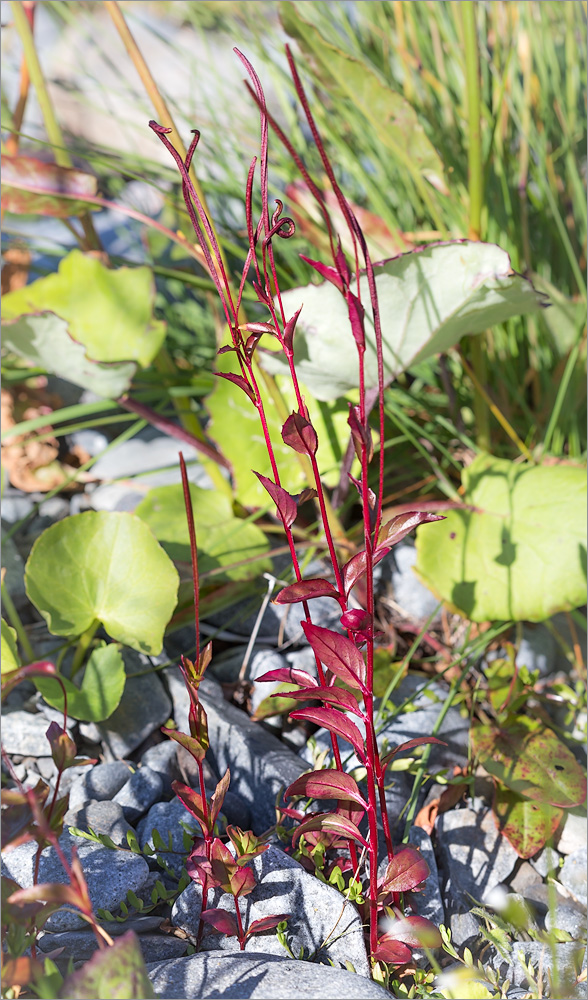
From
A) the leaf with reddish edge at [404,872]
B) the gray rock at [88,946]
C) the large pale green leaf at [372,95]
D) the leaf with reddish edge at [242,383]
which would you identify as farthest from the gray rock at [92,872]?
the large pale green leaf at [372,95]

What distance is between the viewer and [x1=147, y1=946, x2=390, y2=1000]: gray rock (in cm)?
52

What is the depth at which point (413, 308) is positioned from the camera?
0.85m

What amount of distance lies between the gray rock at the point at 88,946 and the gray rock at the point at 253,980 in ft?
0.11

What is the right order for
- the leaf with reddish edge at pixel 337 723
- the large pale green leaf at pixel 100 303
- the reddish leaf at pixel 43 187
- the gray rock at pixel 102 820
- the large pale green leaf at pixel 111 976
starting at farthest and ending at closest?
the large pale green leaf at pixel 100 303
the reddish leaf at pixel 43 187
the gray rock at pixel 102 820
the leaf with reddish edge at pixel 337 723
the large pale green leaf at pixel 111 976

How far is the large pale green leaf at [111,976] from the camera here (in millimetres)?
441

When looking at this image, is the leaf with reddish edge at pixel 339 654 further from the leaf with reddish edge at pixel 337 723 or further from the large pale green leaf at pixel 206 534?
the large pale green leaf at pixel 206 534

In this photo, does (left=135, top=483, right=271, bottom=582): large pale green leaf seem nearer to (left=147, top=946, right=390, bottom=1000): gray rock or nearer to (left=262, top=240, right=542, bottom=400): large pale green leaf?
(left=262, top=240, right=542, bottom=400): large pale green leaf

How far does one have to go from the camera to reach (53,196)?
0.96 metres

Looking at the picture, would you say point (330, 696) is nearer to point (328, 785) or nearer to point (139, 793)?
point (328, 785)

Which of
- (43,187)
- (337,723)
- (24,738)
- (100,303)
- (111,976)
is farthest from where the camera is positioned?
(100,303)

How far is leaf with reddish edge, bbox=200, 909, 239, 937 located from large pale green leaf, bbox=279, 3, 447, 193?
34.2 inches

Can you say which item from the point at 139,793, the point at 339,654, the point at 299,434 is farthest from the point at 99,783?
the point at 299,434

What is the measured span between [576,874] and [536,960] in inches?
6.2

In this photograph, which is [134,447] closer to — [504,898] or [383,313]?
[383,313]
